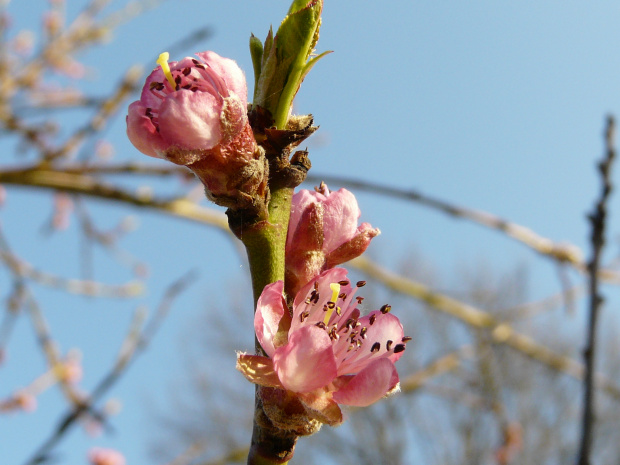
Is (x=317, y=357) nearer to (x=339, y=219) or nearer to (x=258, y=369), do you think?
(x=258, y=369)

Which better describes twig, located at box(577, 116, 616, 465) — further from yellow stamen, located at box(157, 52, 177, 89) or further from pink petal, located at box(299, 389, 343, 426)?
yellow stamen, located at box(157, 52, 177, 89)

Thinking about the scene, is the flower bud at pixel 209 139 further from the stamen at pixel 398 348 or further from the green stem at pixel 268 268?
the stamen at pixel 398 348

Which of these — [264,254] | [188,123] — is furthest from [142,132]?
[264,254]

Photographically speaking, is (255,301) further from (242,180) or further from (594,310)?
(594,310)

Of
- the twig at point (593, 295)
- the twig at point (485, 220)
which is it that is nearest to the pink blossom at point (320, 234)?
the twig at point (593, 295)

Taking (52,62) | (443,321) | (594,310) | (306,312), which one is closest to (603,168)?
(594,310)

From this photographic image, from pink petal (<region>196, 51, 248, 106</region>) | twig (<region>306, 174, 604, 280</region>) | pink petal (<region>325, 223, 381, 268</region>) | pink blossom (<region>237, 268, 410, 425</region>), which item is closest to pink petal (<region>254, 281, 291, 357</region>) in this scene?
pink blossom (<region>237, 268, 410, 425</region>)

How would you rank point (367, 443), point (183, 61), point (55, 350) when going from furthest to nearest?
point (367, 443), point (55, 350), point (183, 61)
